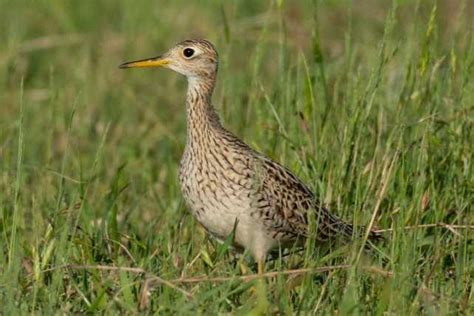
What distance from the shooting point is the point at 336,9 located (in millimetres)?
13031

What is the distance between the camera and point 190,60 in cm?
752

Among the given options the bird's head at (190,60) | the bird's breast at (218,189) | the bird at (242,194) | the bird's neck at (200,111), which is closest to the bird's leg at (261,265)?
the bird at (242,194)

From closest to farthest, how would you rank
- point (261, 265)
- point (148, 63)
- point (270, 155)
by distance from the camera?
point (261, 265), point (148, 63), point (270, 155)

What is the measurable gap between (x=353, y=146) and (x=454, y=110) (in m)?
0.70

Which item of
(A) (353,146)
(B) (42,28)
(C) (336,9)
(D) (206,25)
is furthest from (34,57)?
(A) (353,146)

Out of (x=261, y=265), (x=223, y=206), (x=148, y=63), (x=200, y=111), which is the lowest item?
(x=261, y=265)

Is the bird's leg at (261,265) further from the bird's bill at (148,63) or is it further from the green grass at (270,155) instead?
the bird's bill at (148,63)

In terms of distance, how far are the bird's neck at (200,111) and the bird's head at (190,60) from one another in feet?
0.13

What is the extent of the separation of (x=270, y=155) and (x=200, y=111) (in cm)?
86

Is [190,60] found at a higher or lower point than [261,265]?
higher

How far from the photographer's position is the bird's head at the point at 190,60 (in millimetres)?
7509

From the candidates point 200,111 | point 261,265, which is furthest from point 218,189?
point 200,111

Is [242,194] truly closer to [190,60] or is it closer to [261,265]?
[261,265]

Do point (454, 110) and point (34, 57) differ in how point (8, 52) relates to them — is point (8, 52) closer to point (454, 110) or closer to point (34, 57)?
point (34, 57)
